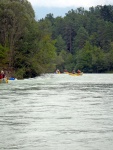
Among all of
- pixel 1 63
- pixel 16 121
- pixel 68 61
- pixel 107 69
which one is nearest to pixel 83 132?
pixel 16 121

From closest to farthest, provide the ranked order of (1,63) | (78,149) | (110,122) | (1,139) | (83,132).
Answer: (78,149)
(1,139)
(83,132)
(110,122)
(1,63)

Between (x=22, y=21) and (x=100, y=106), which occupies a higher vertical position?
(x=22, y=21)

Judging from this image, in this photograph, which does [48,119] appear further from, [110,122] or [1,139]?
[1,139]

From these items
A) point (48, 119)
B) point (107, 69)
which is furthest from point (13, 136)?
point (107, 69)

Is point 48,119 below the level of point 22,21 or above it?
below

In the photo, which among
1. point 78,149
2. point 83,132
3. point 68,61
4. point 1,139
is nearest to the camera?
point 78,149

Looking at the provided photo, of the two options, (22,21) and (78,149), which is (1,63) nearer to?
(22,21)

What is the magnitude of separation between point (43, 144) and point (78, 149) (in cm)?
134

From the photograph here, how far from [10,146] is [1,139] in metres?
1.17

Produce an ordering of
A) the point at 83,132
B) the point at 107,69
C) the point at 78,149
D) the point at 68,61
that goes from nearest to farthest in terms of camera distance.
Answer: the point at 78,149 → the point at 83,132 → the point at 107,69 → the point at 68,61

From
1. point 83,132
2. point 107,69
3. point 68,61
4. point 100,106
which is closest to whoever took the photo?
point 83,132

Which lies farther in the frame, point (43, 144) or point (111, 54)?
point (111, 54)

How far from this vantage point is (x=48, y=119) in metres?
21.5

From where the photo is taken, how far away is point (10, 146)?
51.3ft
